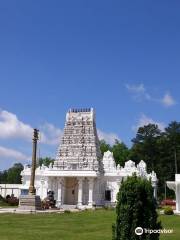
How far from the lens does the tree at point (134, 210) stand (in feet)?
37.1

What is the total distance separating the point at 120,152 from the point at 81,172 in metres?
35.5

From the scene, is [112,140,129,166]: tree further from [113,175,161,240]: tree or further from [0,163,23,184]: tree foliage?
[113,175,161,240]: tree

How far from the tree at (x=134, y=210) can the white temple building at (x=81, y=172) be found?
45.6 metres

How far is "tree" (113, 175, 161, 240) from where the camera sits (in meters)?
11.3

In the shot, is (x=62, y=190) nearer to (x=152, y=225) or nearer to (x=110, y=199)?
(x=110, y=199)

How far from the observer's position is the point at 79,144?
60.6 m

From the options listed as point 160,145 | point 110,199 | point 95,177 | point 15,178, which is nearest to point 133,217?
point 95,177

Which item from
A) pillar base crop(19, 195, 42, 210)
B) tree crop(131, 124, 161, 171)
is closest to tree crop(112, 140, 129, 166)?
tree crop(131, 124, 161, 171)

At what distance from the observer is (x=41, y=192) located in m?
63.2

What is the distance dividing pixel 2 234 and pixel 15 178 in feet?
386

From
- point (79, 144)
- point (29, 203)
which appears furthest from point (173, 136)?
point (29, 203)

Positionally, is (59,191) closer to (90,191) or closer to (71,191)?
(71,191)

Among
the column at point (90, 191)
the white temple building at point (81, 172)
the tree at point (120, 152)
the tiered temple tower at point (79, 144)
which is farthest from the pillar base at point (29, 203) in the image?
the tree at point (120, 152)

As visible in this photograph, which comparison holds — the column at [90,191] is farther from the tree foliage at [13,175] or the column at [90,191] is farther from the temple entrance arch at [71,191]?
the tree foliage at [13,175]
